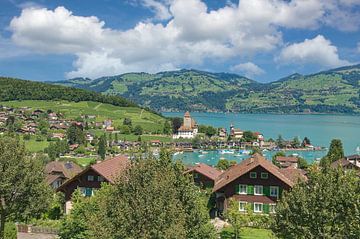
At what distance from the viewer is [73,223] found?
30.5 m

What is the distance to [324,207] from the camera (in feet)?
68.3

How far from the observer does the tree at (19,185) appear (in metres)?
28.0

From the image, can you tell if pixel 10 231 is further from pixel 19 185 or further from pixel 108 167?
pixel 108 167

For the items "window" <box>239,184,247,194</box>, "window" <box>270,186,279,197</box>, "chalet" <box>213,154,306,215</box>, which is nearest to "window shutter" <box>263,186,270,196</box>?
"chalet" <box>213,154,306,215</box>

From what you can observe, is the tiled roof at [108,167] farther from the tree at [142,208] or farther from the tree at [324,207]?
the tree at [142,208]

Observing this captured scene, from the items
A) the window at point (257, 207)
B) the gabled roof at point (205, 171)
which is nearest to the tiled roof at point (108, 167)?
the gabled roof at point (205, 171)

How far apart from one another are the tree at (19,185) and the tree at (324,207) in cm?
1715

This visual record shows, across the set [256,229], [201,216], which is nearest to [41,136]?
[256,229]

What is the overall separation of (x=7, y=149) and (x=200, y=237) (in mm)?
14628

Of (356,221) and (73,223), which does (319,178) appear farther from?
(73,223)

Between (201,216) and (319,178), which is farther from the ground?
(319,178)

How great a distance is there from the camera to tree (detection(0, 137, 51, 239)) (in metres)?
28.0

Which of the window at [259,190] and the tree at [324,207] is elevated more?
the tree at [324,207]

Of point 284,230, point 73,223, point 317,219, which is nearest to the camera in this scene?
point 317,219
